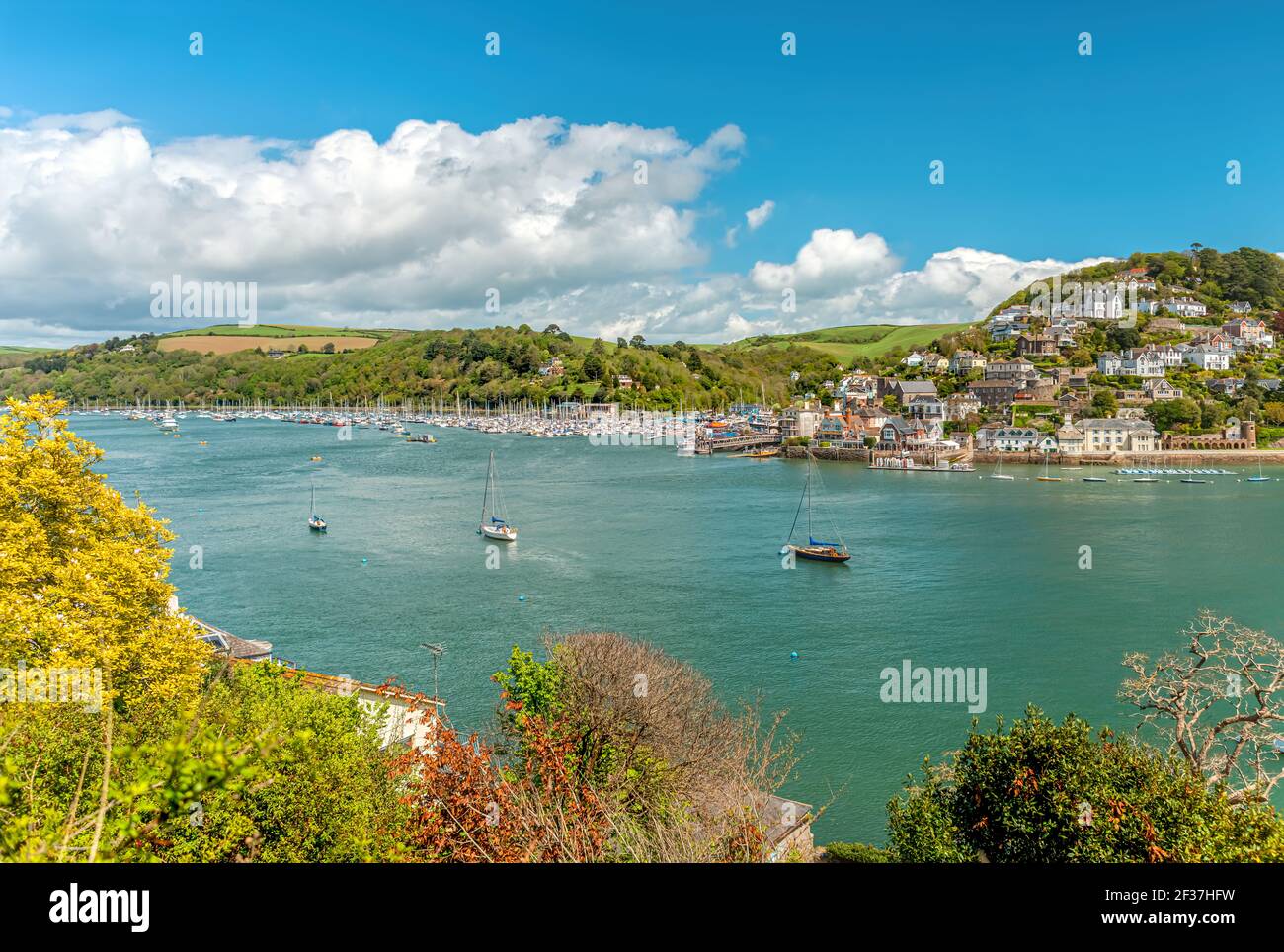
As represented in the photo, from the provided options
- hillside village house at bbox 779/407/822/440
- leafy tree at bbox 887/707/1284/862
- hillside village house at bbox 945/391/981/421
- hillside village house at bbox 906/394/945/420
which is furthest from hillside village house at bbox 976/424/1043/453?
Answer: leafy tree at bbox 887/707/1284/862

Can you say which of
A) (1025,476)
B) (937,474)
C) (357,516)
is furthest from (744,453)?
(357,516)

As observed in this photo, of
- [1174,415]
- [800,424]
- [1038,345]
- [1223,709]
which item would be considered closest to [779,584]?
[1223,709]

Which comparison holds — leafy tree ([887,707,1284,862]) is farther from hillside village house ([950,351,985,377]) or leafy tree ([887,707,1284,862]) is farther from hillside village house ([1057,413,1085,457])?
hillside village house ([950,351,985,377])

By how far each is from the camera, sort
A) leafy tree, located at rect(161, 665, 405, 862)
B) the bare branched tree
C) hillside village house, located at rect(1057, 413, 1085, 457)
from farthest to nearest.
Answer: hillside village house, located at rect(1057, 413, 1085, 457)
the bare branched tree
leafy tree, located at rect(161, 665, 405, 862)

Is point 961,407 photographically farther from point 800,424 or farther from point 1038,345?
point 1038,345

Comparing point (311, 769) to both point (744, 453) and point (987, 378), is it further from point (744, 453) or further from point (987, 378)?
point (987, 378)

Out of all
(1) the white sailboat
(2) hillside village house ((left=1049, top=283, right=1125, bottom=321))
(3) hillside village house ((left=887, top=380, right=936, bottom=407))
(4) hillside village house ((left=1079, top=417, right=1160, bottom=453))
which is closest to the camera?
(1) the white sailboat

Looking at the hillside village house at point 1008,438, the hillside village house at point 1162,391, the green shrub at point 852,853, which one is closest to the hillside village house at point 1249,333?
the hillside village house at point 1162,391
